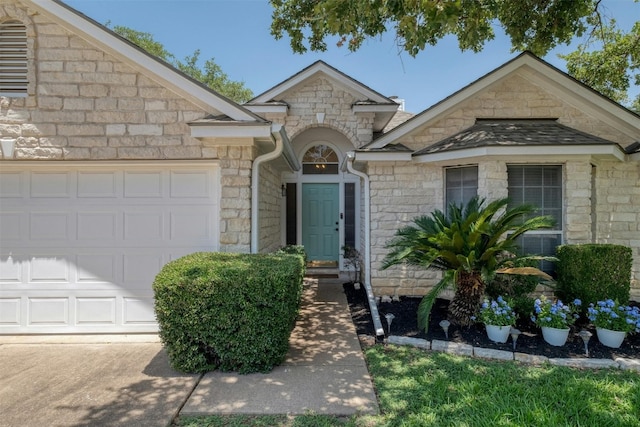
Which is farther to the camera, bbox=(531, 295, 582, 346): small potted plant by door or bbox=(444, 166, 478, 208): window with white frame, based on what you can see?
bbox=(444, 166, 478, 208): window with white frame

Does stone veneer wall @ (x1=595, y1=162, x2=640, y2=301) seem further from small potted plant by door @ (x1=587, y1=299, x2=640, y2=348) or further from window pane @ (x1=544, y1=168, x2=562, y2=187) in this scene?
small potted plant by door @ (x1=587, y1=299, x2=640, y2=348)

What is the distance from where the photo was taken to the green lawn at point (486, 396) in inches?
104

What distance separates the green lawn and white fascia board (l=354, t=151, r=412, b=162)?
145 inches

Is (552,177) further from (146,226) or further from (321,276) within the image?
(146,226)

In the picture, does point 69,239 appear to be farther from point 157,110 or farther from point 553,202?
point 553,202

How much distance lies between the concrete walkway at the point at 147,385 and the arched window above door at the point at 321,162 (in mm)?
5741

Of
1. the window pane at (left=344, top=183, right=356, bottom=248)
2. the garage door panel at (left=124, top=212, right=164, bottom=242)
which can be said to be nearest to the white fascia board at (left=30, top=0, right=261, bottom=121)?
the garage door panel at (left=124, top=212, right=164, bottom=242)

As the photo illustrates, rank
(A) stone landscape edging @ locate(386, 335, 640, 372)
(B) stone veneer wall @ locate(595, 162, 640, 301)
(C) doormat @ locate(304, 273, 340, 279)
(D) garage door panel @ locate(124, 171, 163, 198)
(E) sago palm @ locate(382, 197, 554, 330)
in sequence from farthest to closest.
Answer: (C) doormat @ locate(304, 273, 340, 279), (B) stone veneer wall @ locate(595, 162, 640, 301), (D) garage door panel @ locate(124, 171, 163, 198), (E) sago palm @ locate(382, 197, 554, 330), (A) stone landscape edging @ locate(386, 335, 640, 372)


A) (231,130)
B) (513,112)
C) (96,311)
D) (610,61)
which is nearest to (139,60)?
(231,130)

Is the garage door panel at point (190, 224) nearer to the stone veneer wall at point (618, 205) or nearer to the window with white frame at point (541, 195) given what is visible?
the window with white frame at point (541, 195)

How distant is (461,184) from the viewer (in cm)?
609

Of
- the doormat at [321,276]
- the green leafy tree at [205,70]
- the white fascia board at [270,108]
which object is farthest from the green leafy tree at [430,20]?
the green leafy tree at [205,70]

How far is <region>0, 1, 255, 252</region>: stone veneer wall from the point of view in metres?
4.57

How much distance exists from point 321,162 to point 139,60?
5.66 meters
